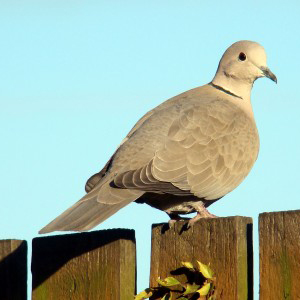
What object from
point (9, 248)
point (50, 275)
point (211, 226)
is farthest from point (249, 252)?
point (9, 248)

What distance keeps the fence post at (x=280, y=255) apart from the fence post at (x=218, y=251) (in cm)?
9

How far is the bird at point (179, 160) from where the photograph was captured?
443 centimetres

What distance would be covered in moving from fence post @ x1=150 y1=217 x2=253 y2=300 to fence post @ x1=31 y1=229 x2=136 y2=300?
0.45 feet

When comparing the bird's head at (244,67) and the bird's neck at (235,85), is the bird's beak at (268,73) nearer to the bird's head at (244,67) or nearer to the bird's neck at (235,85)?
the bird's head at (244,67)

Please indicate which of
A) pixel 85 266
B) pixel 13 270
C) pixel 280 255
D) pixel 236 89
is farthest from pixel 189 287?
pixel 236 89

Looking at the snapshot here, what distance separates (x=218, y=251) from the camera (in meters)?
3.12

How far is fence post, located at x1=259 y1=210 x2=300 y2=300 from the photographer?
2916 mm

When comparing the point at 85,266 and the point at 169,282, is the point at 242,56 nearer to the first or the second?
the point at 85,266

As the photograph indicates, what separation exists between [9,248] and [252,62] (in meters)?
2.96

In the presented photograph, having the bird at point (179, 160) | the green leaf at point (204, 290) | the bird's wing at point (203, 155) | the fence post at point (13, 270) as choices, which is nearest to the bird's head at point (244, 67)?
the bird at point (179, 160)

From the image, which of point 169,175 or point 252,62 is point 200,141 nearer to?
point 169,175

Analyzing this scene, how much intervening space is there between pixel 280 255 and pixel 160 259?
1.98 ft

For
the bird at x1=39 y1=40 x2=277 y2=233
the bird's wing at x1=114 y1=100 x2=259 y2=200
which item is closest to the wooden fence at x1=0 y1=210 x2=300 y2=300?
the bird at x1=39 y1=40 x2=277 y2=233

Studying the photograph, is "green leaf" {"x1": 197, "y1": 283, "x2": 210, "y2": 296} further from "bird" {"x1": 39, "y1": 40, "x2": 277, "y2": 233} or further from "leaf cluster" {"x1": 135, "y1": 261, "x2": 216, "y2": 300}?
"bird" {"x1": 39, "y1": 40, "x2": 277, "y2": 233}
